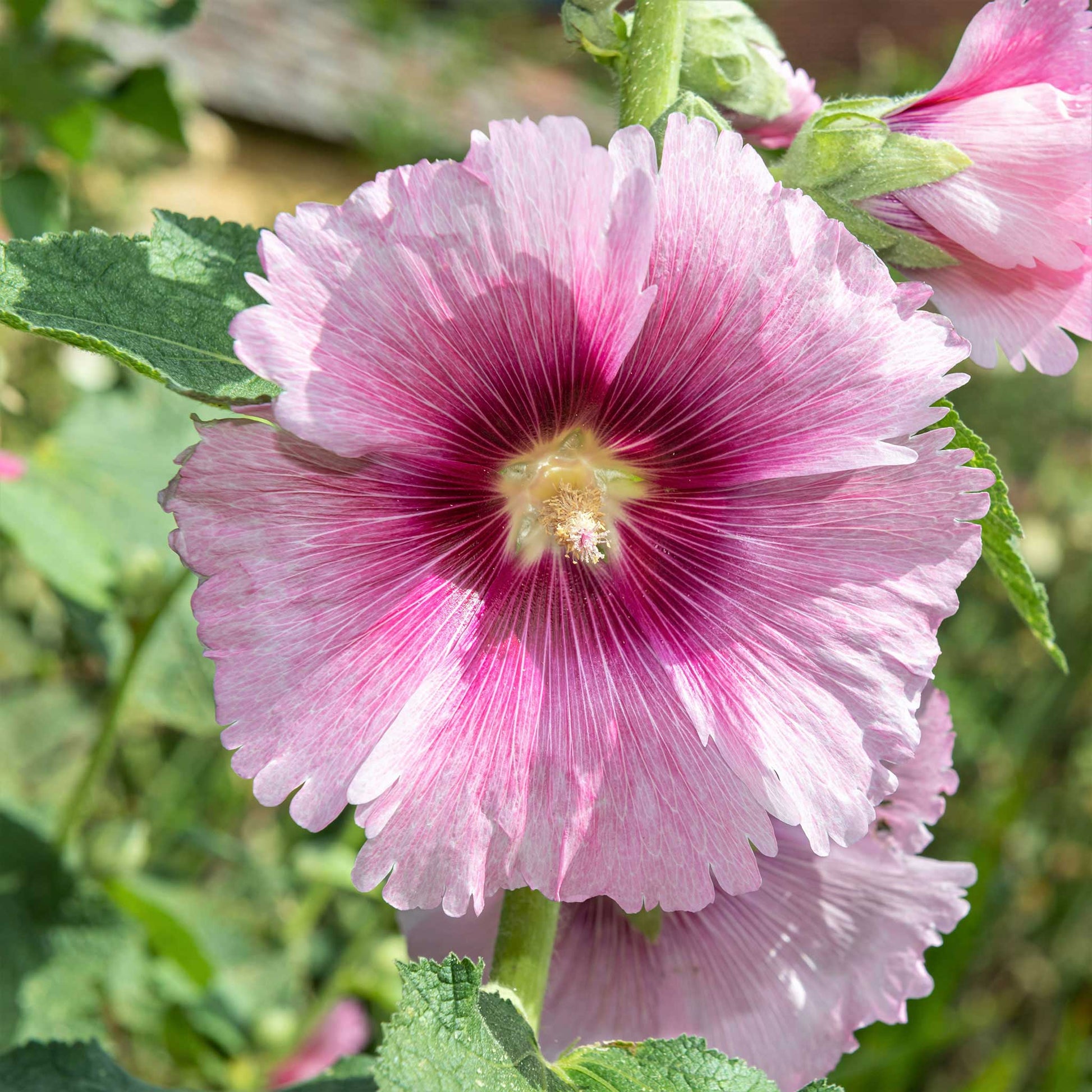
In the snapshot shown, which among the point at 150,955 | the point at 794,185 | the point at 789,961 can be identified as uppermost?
the point at 794,185

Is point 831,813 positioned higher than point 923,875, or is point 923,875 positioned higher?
point 831,813

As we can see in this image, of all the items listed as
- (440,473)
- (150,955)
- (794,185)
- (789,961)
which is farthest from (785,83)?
(150,955)

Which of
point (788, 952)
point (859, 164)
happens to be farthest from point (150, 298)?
point (788, 952)

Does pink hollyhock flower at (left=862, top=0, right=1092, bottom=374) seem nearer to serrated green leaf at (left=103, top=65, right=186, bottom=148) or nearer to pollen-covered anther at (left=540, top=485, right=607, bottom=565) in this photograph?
pollen-covered anther at (left=540, top=485, right=607, bottom=565)

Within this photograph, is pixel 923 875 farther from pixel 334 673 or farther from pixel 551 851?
pixel 334 673

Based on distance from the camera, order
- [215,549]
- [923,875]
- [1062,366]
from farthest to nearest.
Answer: [923,875] → [1062,366] → [215,549]

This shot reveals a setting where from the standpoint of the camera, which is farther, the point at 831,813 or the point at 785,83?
the point at 785,83

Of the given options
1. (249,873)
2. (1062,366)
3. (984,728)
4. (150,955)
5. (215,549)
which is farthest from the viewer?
(984,728)

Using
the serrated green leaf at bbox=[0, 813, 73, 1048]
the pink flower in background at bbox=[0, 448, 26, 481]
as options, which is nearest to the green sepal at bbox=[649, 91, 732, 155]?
the pink flower in background at bbox=[0, 448, 26, 481]
